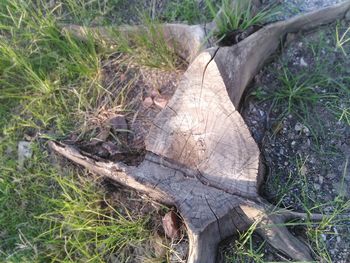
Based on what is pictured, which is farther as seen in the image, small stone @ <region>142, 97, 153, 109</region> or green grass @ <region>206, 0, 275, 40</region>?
small stone @ <region>142, 97, 153, 109</region>

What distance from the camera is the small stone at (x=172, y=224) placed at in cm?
204

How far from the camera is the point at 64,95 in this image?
2.51 m

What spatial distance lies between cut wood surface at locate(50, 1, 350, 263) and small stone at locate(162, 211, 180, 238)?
3.3 inches

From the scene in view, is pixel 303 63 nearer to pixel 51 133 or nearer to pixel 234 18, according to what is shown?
pixel 234 18

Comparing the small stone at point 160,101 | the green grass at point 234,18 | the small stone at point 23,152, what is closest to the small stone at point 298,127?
the green grass at point 234,18

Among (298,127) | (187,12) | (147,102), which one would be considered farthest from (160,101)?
(298,127)

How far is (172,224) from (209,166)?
0.37m

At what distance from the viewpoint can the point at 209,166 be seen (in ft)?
6.29

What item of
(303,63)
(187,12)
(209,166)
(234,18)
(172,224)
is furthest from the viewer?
(187,12)

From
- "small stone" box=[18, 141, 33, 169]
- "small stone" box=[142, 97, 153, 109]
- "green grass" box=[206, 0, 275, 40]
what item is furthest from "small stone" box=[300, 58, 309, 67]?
"small stone" box=[18, 141, 33, 169]

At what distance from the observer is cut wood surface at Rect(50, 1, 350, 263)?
1853mm

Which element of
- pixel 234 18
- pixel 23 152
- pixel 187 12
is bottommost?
pixel 23 152

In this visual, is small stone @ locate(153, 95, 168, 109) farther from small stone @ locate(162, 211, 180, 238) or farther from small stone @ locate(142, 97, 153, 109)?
small stone @ locate(162, 211, 180, 238)

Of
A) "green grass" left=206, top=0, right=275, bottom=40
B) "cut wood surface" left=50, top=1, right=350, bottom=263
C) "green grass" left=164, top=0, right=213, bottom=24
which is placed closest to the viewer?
"cut wood surface" left=50, top=1, right=350, bottom=263
